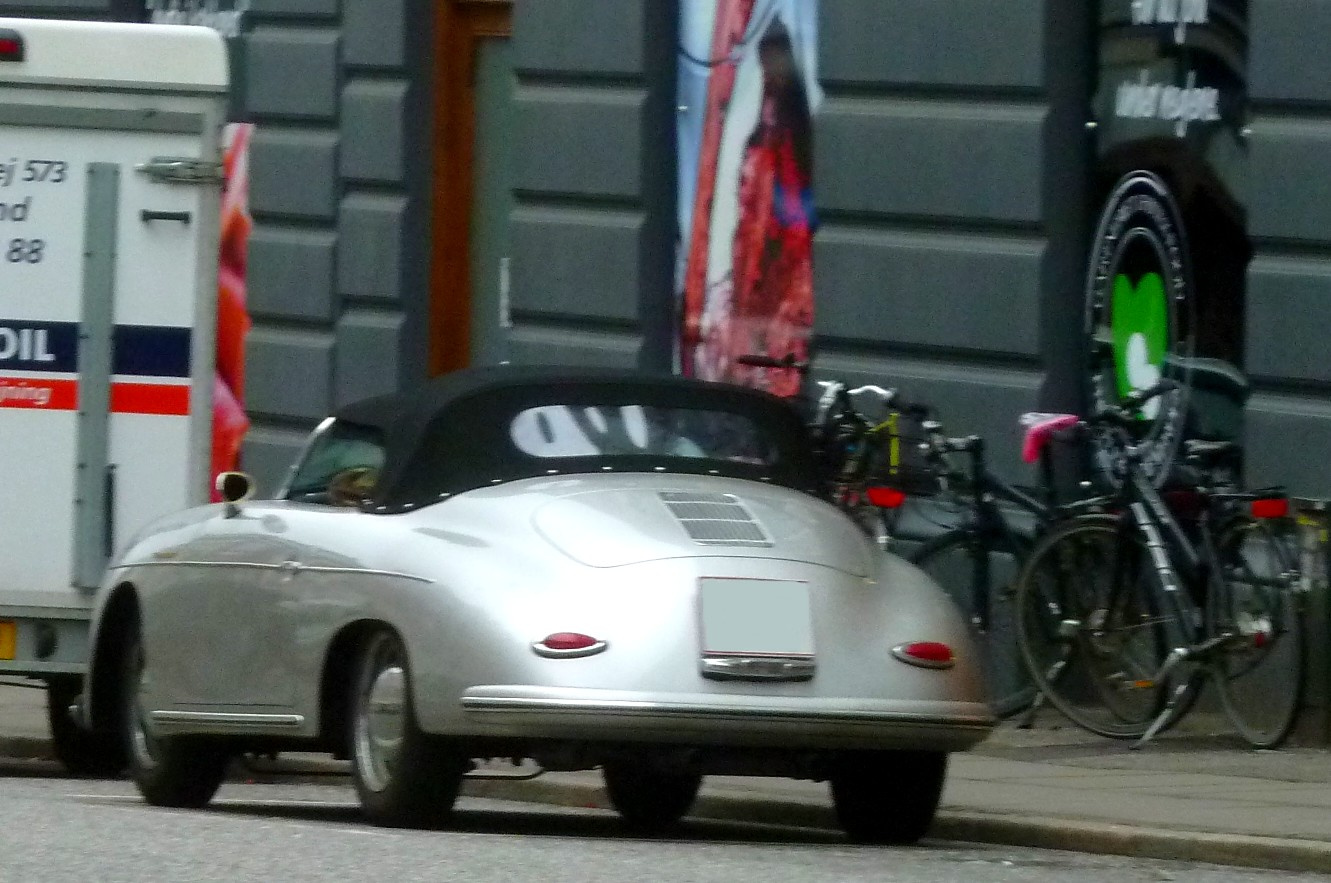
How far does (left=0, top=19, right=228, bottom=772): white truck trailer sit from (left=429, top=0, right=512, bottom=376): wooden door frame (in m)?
5.66

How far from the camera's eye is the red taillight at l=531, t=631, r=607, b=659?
8.57 meters

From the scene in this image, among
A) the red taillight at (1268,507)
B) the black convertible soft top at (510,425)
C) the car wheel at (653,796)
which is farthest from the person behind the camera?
the red taillight at (1268,507)

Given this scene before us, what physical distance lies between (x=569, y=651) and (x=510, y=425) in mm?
1122

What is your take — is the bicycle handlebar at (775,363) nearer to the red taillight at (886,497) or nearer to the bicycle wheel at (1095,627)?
the red taillight at (886,497)

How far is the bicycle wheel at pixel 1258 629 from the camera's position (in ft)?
37.6

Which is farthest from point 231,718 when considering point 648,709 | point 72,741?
point 72,741

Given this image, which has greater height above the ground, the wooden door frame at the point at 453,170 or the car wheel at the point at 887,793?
the wooden door frame at the point at 453,170

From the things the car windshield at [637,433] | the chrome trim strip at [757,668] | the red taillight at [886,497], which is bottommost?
the chrome trim strip at [757,668]

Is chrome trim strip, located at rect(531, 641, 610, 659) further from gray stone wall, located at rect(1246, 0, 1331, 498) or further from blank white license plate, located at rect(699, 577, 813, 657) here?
gray stone wall, located at rect(1246, 0, 1331, 498)

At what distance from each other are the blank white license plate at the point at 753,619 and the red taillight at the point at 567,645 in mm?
302

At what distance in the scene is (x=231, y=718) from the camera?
994 cm

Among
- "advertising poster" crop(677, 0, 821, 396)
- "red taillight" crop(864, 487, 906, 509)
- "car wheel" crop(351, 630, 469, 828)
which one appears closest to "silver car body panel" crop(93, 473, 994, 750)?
"car wheel" crop(351, 630, 469, 828)

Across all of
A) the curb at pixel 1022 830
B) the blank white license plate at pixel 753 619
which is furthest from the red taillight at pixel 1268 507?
the blank white license plate at pixel 753 619

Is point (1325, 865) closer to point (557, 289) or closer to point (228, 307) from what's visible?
point (557, 289)
